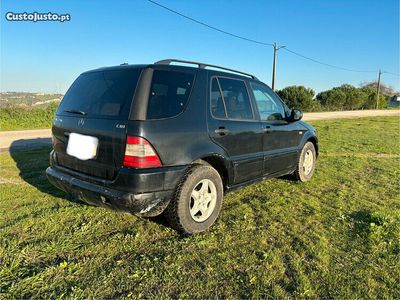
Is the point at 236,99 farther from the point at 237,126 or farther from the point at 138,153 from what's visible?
the point at 138,153

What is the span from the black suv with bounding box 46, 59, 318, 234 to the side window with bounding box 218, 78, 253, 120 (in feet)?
0.04

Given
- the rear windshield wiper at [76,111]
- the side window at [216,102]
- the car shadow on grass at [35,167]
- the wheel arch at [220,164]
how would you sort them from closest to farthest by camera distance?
the rear windshield wiper at [76,111], the wheel arch at [220,164], the side window at [216,102], the car shadow on grass at [35,167]

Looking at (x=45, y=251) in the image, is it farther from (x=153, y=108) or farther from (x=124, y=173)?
(x=153, y=108)

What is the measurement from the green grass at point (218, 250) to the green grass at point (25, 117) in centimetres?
1328

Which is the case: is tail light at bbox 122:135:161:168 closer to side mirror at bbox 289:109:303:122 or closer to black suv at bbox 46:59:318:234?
black suv at bbox 46:59:318:234

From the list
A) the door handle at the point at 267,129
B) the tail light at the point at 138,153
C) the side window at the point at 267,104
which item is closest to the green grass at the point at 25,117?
the side window at the point at 267,104

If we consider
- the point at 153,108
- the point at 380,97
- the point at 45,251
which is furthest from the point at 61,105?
the point at 380,97

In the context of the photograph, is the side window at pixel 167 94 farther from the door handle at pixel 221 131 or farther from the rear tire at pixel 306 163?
the rear tire at pixel 306 163

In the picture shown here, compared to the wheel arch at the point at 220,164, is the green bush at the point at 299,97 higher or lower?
higher

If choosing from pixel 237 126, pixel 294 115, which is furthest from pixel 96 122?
pixel 294 115

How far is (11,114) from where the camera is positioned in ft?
54.0

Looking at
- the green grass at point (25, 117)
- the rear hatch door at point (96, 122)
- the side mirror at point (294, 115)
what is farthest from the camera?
the green grass at point (25, 117)

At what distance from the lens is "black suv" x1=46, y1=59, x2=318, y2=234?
2.69 meters

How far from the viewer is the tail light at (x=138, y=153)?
263cm
